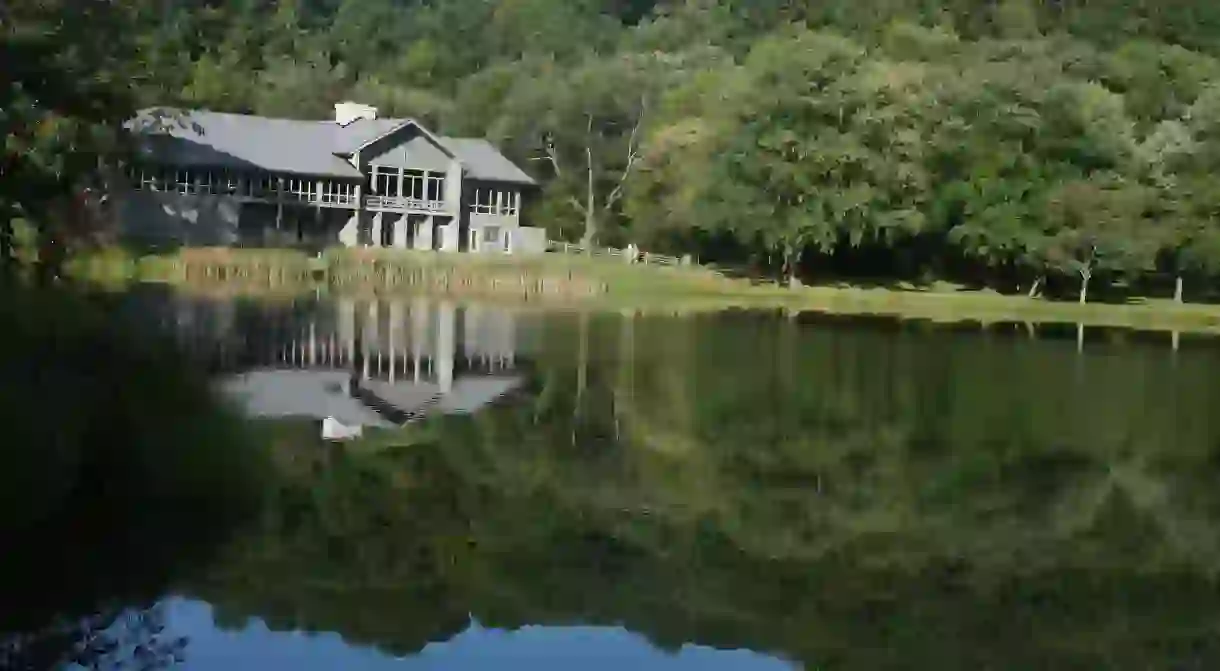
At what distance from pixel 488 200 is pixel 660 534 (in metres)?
65.3

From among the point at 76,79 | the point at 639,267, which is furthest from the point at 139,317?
the point at 639,267

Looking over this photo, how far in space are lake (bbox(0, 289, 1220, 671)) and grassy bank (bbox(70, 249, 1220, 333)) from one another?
24.5 metres

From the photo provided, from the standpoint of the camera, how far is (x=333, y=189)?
244ft

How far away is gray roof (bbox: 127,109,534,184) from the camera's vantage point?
71.1m

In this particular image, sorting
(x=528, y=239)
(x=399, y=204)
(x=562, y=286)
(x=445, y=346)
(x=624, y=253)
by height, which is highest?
(x=399, y=204)

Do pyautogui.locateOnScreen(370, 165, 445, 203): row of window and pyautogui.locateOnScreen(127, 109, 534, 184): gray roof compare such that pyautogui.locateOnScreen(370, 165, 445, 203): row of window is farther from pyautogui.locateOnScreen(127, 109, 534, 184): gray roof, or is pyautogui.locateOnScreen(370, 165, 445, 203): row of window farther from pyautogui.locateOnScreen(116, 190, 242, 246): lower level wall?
pyautogui.locateOnScreen(116, 190, 242, 246): lower level wall

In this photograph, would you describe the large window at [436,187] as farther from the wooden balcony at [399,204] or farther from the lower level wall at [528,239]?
the lower level wall at [528,239]

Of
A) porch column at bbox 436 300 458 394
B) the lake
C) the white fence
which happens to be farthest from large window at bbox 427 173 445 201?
the lake

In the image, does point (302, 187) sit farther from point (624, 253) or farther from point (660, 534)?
point (660, 534)

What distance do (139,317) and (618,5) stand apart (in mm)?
130266

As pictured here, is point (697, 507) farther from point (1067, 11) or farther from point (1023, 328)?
point (1067, 11)

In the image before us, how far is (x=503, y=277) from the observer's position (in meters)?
58.9

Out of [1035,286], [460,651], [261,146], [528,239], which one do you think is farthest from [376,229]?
[460,651]

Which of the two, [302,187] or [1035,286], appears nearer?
[1035,286]
